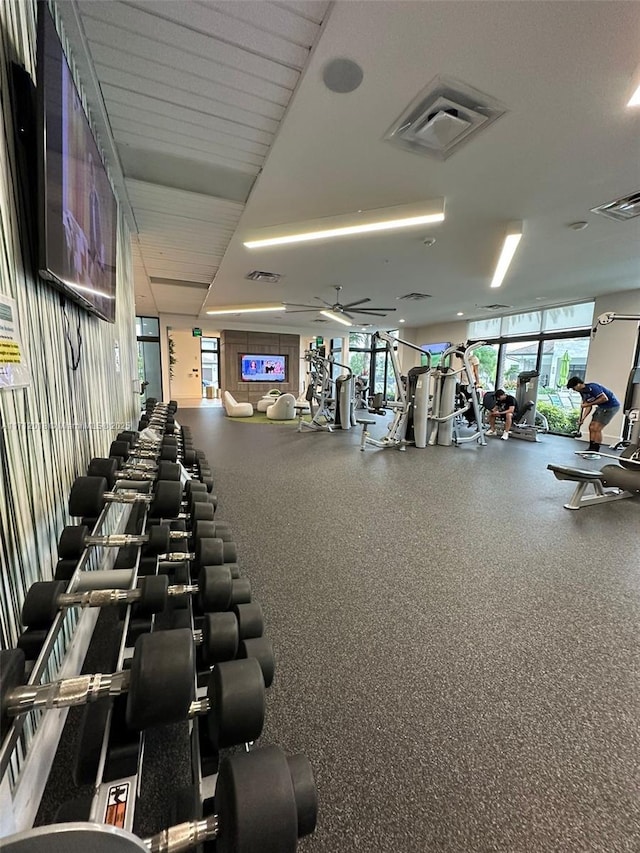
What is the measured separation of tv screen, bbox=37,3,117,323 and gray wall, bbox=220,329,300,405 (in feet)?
33.3

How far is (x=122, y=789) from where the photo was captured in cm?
76

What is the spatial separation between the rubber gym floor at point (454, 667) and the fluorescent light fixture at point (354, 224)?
2892mm

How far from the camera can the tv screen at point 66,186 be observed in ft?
3.83

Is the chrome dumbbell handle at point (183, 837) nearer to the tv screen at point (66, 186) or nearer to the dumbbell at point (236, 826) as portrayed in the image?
the dumbbell at point (236, 826)

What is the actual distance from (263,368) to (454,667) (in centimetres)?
1187

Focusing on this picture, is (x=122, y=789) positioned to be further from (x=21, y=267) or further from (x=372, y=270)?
(x=372, y=270)

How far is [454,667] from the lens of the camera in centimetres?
152

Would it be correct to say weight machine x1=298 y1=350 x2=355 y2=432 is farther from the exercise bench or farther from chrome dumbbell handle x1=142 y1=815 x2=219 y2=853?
chrome dumbbell handle x1=142 y1=815 x2=219 y2=853

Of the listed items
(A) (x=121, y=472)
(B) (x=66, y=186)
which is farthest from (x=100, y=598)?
(B) (x=66, y=186)

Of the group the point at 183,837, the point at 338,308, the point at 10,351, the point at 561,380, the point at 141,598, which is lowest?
the point at 183,837

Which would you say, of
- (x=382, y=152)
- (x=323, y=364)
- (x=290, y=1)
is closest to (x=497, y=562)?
(x=382, y=152)

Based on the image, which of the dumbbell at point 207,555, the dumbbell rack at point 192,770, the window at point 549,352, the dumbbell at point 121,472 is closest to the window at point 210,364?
the window at point 549,352

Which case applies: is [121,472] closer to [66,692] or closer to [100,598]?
[100,598]

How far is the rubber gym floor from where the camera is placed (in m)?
1.01
